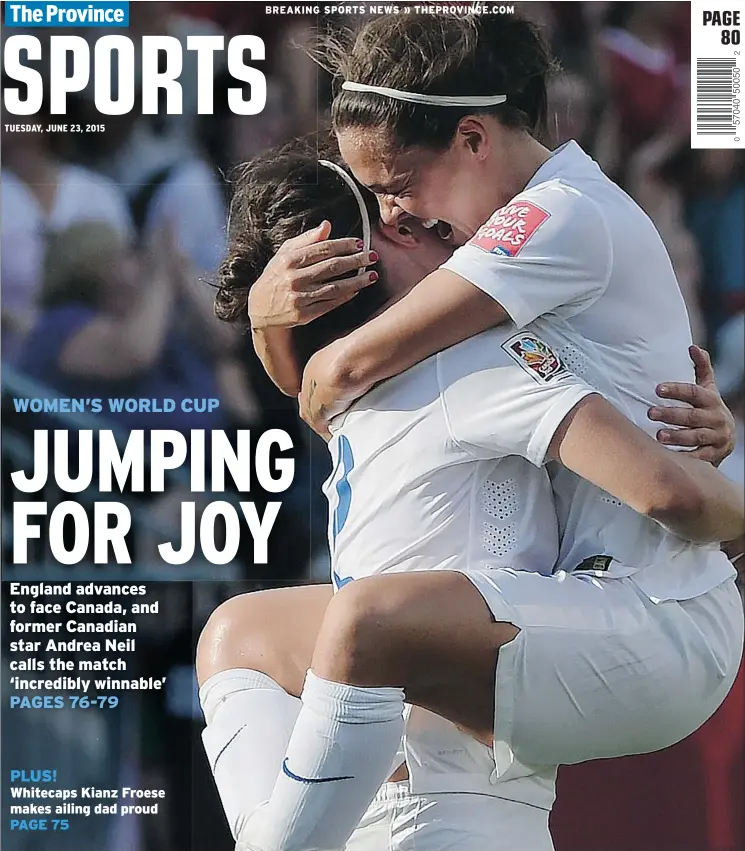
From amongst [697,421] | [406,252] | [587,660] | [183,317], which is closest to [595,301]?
[697,421]

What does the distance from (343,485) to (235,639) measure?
27 cm

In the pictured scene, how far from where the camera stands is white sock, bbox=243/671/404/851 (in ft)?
4.34

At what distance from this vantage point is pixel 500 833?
1.43m

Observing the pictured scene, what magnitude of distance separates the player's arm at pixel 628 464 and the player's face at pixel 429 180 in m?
0.36

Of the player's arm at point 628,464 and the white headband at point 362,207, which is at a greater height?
the white headband at point 362,207

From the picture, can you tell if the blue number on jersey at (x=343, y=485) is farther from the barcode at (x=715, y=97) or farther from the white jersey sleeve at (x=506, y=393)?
the barcode at (x=715, y=97)

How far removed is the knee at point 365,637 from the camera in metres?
1.31

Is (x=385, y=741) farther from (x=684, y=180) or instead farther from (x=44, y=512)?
(x=684, y=180)

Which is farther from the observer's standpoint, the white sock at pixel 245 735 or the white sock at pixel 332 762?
the white sock at pixel 245 735

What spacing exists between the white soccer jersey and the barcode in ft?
0.95

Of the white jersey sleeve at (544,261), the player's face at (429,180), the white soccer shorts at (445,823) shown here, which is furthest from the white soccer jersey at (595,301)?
the white soccer shorts at (445,823)

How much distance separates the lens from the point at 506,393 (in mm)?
1386

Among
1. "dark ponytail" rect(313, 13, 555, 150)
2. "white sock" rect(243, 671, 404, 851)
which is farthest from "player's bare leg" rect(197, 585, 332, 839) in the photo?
"dark ponytail" rect(313, 13, 555, 150)

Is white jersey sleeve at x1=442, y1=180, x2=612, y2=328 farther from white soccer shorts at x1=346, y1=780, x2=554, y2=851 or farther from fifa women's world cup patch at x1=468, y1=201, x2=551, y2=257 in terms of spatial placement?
white soccer shorts at x1=346, y1=780, x2=554, y2=851
